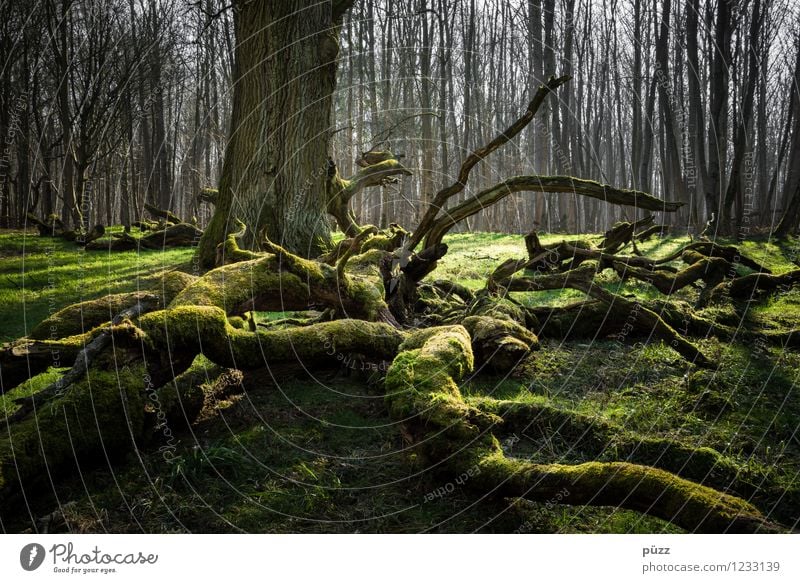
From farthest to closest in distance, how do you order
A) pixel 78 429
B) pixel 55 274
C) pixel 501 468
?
pixel 55 274
pixel 78 429
pixel 501 468

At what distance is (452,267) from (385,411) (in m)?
6.94

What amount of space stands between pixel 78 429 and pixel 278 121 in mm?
5920

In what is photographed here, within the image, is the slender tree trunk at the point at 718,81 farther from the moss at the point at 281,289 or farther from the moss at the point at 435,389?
the moss at the point at 435,389

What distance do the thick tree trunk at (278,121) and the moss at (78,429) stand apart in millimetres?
4703

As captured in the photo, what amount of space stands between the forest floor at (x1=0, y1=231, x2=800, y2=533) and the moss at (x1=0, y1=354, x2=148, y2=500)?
0.54ft

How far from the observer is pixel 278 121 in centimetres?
848

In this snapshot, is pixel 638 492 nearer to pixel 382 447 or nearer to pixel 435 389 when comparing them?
pixel 435 389

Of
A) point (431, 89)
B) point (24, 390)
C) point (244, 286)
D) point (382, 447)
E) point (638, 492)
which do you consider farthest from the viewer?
point (431, 89)

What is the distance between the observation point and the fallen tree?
3.25 metres

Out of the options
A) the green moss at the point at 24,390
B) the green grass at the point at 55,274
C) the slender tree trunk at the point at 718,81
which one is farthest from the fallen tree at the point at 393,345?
the slender tree trunk at the point at 718,81

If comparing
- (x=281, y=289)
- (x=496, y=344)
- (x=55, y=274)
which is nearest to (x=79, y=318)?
(x=281, y=289)

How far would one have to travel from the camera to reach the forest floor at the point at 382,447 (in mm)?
3496

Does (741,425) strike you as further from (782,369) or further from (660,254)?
(660,254)

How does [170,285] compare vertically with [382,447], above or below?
above
